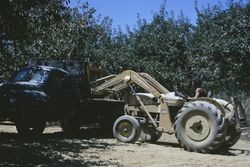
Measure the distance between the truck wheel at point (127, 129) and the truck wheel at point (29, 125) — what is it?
225 cm

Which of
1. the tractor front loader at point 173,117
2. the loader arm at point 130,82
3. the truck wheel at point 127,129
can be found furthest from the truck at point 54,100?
the truck wheel at point 127,129

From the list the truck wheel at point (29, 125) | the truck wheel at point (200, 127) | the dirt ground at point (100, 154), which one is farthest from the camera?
the truck wheel at point (29, 125)

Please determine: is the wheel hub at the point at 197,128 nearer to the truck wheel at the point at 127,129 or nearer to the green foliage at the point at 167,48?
the truck wheel at the point at 127,129

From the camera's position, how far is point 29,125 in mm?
13773

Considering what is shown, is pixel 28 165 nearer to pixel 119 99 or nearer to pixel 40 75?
pixel 40 75

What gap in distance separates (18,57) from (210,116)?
1294 centimetres

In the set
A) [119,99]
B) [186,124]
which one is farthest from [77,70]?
[186,124]

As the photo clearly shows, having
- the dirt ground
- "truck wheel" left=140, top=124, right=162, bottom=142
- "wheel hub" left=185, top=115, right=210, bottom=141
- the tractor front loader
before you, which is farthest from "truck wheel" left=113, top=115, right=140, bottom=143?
"wheel hub" left=185, top=115, right=210, bottom=141

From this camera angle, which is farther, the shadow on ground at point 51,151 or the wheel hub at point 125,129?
the wheel hub at point 125,129

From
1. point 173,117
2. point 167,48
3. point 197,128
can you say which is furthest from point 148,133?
point 167,48

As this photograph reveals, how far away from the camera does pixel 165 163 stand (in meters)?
10.2

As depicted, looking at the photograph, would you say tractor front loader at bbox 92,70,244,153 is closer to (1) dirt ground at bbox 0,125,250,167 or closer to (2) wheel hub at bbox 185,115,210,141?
(2) wheel hub at bbox 185,115,210,141

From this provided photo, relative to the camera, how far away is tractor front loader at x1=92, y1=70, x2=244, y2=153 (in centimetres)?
1211

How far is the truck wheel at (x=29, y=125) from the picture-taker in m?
13.6
